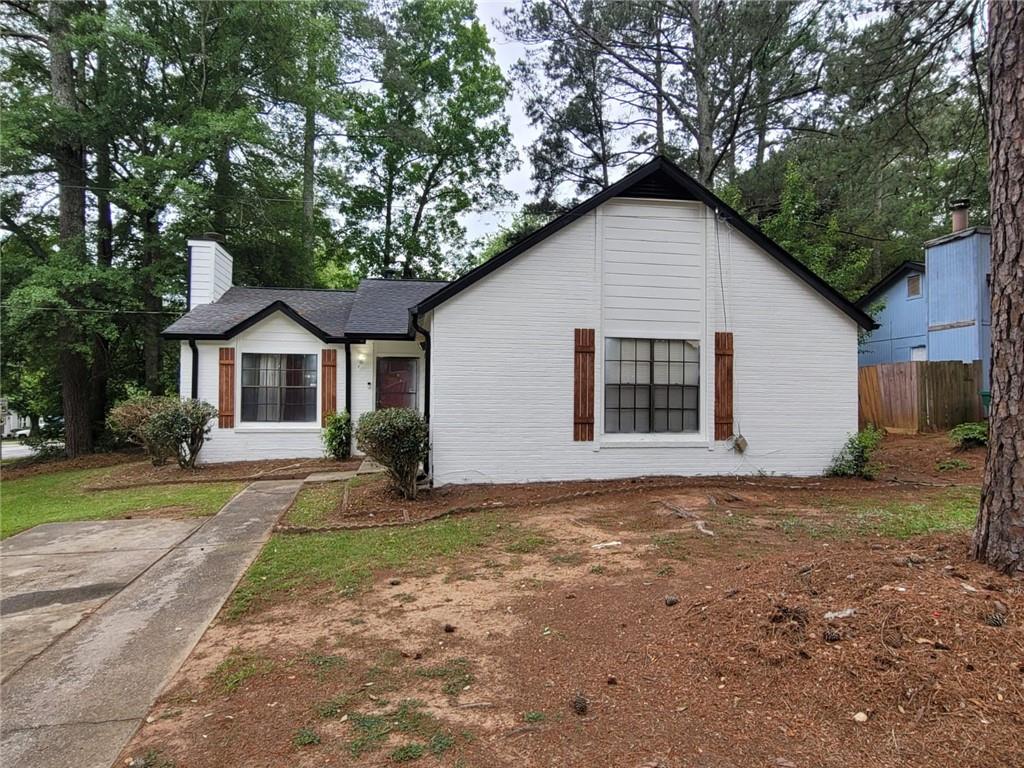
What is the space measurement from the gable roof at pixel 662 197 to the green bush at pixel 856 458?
1918 millimetres

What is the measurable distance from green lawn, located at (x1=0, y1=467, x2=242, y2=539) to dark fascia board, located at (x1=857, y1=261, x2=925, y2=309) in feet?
69.9

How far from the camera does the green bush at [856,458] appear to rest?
891 cm

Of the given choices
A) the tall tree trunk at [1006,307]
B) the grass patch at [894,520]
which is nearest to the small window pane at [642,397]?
the grass patch at [894,520]

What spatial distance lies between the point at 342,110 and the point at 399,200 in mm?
5634

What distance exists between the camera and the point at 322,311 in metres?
13.0

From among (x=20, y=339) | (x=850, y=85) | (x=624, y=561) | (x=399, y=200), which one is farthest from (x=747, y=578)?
(x=399, y=200)

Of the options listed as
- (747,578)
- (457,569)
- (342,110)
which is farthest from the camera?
(342,110)

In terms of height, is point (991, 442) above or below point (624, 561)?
above

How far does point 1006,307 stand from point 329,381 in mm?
11350

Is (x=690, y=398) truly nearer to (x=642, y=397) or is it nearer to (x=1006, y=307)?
(x=642, y=397)

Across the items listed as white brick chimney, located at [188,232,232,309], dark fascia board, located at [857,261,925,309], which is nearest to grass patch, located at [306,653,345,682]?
white brick chimney, located at [188,232,232,309]

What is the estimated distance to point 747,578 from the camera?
147 inches

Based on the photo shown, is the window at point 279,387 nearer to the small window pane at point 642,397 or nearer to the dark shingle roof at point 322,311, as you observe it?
the dark shingle roof at point 322,311

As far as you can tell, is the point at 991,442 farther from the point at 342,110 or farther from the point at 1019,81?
the point at 342,110
